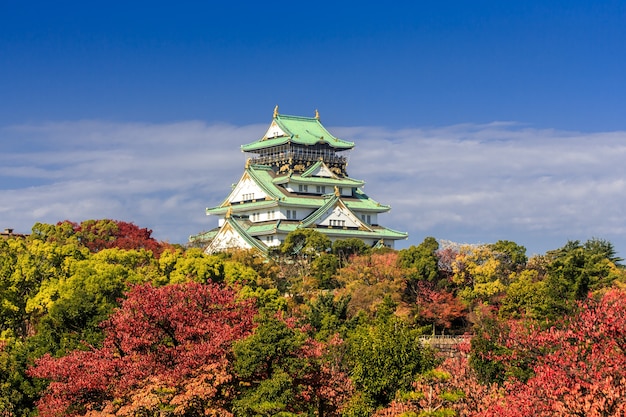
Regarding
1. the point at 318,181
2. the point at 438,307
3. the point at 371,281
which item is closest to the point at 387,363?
the point at 438,307

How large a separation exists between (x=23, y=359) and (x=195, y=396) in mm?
8698

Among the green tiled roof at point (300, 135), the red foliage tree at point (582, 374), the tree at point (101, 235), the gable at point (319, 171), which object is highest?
the green tiled roof at point (300, 135)

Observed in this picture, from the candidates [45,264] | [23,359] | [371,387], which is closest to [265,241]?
[45,264]

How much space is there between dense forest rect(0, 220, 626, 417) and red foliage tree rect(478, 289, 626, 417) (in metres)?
0.05

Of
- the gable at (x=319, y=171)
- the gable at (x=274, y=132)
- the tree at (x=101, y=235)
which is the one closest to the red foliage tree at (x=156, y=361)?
the tree at (x=101, y=235)

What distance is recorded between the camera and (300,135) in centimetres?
8250

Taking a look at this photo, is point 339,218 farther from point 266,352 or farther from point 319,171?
point 266,352

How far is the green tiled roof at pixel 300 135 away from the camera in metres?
81.4

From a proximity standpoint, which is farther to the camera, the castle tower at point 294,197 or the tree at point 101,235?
the castle tower at point 294,197

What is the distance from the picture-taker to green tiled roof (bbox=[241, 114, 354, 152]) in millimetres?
81375

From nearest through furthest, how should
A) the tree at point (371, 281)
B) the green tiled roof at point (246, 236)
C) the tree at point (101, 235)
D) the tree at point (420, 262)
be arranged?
the tree at point (371, 281)
the tree at point (420, 262)
the tree at point (101, 235)
the green tiled roof at point (246, 236)

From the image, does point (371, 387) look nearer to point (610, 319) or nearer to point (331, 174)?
point (610, 319)

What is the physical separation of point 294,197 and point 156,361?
154 ft

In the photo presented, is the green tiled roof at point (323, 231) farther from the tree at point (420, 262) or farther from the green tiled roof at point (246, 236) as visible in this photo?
the tree at point (420, 262)
